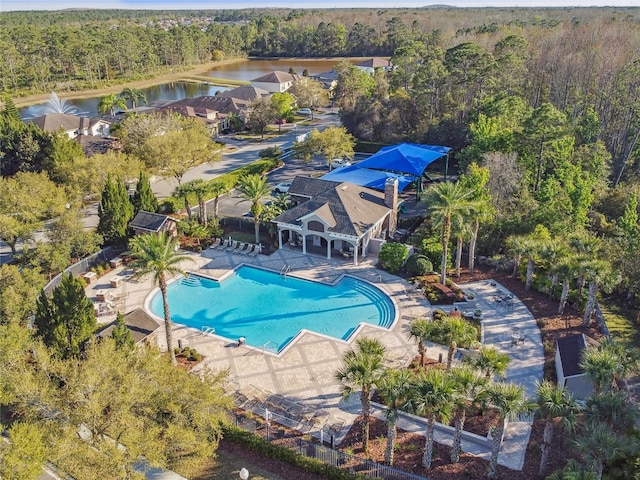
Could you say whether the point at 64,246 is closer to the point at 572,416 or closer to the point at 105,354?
the point at 105,354

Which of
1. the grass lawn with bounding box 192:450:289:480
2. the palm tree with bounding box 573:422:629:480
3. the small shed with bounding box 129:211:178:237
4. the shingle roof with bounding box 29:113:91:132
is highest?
the shingle roof with bounding box 29:113:91:132

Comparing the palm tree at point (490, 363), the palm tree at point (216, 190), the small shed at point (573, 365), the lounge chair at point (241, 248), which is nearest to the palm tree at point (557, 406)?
the palm tree at point (490, 363)

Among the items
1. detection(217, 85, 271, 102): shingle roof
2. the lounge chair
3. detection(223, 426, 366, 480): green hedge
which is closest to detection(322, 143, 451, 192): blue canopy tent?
the lounge chair

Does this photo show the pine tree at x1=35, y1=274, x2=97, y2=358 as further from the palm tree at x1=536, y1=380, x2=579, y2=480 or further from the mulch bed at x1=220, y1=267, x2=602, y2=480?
the palm tree at x1=536, y1=380, x2=579, y2=480

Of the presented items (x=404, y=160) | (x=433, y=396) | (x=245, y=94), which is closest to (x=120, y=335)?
(x=433, y=396)

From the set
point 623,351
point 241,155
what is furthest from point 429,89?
point 623,351

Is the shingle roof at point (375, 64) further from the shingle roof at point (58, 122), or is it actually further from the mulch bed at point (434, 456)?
the mulch bed at point (434, 456)
